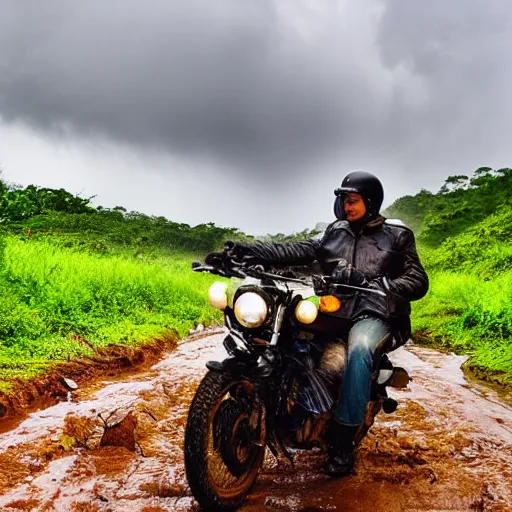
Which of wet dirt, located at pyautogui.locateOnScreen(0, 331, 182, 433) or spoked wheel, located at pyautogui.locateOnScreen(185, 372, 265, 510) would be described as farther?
wet dirt, located at pyautogui.locateOnScreen(0, 331, 182, 433)

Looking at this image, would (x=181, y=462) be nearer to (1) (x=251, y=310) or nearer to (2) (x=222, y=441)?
(2) (x=222, y=441)

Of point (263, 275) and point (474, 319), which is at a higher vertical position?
point (263, 275)

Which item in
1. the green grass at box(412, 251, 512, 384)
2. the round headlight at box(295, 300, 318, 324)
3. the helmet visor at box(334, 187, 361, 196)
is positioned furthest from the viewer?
the green grass at box(412, 251, 512, 384)

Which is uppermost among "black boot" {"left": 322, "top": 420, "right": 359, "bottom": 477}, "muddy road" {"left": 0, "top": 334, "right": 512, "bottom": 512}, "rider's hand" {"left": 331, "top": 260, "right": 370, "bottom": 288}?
"rider's hand" {"left": 331, "top": 260, "right": 370, "bottom": 288}

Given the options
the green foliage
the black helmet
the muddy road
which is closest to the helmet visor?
the black helmet

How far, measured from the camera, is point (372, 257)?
3859 millimetres

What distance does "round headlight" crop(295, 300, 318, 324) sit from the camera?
9.70 ft

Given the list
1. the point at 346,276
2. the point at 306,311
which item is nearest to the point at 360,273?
the point at 346,276

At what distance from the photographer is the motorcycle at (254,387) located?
284cm

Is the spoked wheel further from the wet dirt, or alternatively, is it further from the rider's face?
the wet dirt

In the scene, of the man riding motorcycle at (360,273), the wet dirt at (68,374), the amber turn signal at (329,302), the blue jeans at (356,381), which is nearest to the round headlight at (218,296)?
A: the man riding motorcycle at (360,273)

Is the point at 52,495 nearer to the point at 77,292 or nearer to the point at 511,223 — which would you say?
the point at 77,292

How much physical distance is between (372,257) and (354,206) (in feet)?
1.28

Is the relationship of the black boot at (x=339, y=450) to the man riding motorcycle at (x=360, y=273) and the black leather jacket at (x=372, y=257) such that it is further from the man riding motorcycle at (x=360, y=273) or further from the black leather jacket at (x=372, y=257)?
the black leather jacket at (x=372, y=257)
